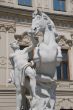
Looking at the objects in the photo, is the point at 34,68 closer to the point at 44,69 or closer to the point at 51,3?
the point at 44,69

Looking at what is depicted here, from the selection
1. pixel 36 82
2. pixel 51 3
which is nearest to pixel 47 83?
pixel 36 82

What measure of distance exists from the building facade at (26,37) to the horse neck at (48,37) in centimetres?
970

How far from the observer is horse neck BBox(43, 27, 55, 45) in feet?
19.4

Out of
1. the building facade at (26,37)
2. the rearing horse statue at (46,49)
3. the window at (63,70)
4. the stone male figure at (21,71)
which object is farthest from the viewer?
the window at (63,70)

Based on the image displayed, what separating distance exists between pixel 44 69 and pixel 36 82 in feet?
0.86

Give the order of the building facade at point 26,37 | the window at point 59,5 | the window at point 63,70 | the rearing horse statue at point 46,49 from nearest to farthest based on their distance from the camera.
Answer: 1. the rearing horse statue at point 46,49
2. the building facade at point 26,37
3. the window at point 63,70
4. the window at point 59,5

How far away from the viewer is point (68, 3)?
18.2 meters

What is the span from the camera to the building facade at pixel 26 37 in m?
15.6

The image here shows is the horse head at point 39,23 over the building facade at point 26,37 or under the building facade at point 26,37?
over

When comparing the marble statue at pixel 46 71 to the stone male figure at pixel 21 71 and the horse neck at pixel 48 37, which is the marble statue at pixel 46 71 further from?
the stone male figure at pixel 21 71

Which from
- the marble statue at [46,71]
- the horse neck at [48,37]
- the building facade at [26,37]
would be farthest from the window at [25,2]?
the marble statue at [46,71]

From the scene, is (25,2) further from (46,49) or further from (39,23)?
(46,49)

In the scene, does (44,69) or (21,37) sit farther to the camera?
(21,37)

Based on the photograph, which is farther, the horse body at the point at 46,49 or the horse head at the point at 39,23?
the horse head at the point at 39,23
